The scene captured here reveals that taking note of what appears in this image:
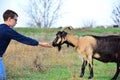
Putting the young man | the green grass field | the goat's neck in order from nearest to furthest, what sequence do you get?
the young man, the green grass field, the goat's neck

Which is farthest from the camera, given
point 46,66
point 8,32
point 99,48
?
point 46,66

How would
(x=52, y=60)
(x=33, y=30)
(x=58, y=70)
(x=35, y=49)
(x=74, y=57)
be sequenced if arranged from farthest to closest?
(x=33, y=30), (x=35, y=49), (x=74, y=57), (x=52, y=60), (x=58, y=70)

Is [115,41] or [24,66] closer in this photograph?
[115,41]

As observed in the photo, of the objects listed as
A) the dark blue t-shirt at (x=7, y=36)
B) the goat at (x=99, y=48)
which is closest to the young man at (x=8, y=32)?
the dark blue t-shirt at (x=7, y=36)

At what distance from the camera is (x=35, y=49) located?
2747 centimetres

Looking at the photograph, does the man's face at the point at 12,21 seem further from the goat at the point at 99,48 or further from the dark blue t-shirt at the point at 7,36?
the goat at the point at 99,48

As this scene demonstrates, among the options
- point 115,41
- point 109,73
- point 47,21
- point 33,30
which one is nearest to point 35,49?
point 109,73

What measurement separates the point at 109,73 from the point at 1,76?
10.2 metres

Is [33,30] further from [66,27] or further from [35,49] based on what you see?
[66,27]

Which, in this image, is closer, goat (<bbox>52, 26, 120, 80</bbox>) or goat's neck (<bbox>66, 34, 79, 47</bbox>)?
goat (<bbox>52, 26, 120, 80</bbox>)

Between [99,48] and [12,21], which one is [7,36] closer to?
[12,21]

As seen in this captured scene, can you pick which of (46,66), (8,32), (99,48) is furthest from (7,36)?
(46,66)

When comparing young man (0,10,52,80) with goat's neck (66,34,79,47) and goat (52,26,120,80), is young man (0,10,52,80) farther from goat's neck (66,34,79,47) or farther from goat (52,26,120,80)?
goat's neck (66,34,79,47)

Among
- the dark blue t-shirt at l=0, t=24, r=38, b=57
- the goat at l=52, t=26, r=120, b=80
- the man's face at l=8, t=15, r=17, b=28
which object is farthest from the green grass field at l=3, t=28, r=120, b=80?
the man's face at l=8, t=15, r=17, b=28
